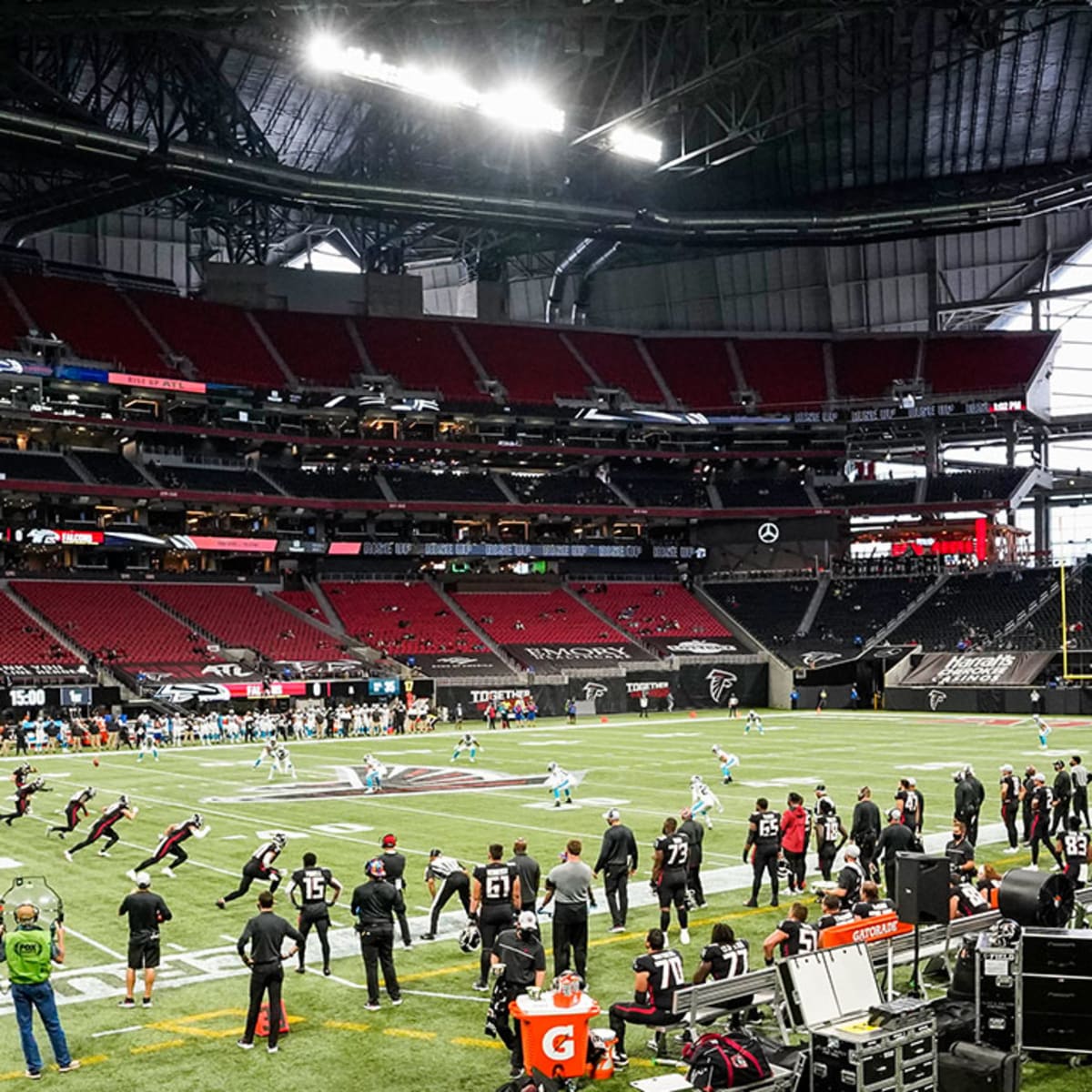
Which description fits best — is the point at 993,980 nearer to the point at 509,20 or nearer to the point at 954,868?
the point at 954,868

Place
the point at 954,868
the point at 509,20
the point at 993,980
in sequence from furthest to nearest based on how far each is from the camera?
the point at 509,20, the point at 954,868, the point at 993,980

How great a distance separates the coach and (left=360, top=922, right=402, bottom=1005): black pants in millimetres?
1778

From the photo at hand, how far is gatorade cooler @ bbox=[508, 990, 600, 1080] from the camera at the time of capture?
34.7 feet

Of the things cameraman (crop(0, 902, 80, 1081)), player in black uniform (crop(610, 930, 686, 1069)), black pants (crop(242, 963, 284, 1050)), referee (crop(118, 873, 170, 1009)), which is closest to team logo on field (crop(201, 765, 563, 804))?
referee (crop(118, 873, 170, 1009))

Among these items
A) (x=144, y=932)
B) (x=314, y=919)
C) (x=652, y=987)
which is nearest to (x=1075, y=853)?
(x=652, y=987)

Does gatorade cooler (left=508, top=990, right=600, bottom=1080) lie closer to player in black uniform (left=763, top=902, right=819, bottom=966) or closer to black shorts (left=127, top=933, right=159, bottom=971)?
player in black uniform (left=763, top=902, right=819, bottom=966)

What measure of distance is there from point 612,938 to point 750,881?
4486mm

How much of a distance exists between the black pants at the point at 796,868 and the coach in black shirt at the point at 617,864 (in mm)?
3306

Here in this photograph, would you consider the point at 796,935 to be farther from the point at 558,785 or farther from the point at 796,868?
the point at 558,785

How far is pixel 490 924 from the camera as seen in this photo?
14.2 metres

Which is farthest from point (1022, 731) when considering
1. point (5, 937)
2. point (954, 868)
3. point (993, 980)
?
point (5, 937)

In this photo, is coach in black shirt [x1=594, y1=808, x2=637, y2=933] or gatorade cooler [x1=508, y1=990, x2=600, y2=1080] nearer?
gatorade cooler [x1=508, y1=990, x2=600, y2=1080]

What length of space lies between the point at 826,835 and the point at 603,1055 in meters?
9.13

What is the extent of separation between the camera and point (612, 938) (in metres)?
16.8
